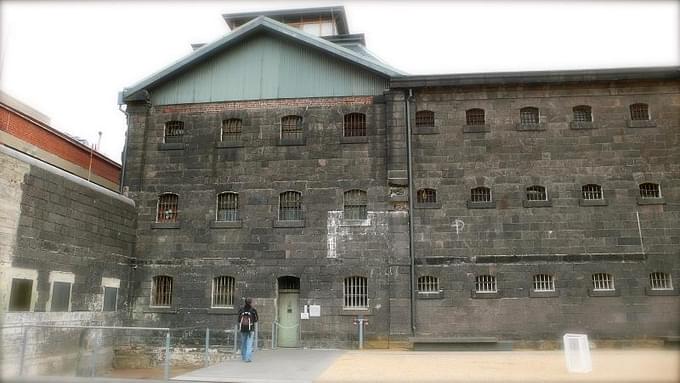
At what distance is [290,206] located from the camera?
67.2 feet

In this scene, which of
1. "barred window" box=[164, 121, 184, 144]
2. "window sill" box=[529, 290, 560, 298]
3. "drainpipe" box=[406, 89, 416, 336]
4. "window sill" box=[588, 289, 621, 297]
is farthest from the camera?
"barred window" box=[164, 121, 184, 144]

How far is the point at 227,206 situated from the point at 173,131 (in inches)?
163

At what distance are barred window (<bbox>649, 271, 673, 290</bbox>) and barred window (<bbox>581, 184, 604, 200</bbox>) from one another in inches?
130

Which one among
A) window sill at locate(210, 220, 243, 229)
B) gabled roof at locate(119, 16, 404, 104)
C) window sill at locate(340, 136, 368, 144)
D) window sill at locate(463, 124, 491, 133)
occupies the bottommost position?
window sill at locate(210, 220, 243, 229)

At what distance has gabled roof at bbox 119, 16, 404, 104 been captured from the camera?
2034cm

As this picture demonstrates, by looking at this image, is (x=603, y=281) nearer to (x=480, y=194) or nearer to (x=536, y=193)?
(x=536, y=193)

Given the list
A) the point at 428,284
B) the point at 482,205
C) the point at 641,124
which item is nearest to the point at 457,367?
the point at 428,284

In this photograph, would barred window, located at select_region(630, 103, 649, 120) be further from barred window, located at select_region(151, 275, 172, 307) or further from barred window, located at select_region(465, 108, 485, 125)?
barred window, located at select_region(151, 275, 172, 307)

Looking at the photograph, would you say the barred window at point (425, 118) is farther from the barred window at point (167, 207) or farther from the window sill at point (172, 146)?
the barred window at point (167, 207)

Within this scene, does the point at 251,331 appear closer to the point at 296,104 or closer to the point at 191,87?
the point at 296,104

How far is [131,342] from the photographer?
1986 cm

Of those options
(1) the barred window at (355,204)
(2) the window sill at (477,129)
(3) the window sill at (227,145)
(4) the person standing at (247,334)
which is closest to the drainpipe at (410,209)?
(1) the barred window at (355,204)

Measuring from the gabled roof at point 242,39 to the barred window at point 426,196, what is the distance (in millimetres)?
4641

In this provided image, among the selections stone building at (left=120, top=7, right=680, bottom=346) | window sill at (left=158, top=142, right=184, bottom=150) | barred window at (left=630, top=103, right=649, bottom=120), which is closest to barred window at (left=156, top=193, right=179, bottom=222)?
stone building at (left=120, top=7, right=680, bottom=346)
